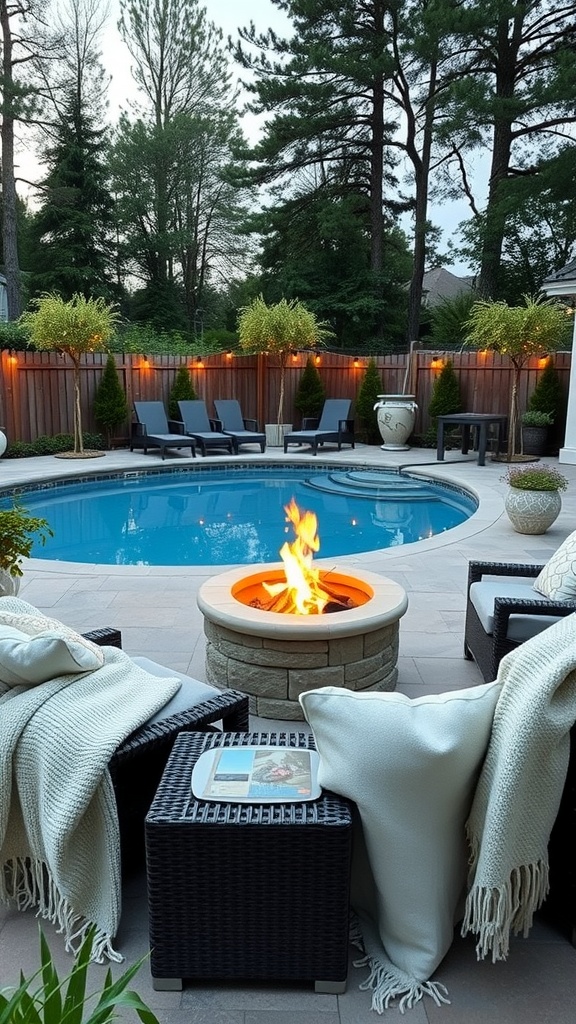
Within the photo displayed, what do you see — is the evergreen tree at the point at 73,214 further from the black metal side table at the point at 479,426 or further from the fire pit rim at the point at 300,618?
the fire pit rim at the point at 300,618

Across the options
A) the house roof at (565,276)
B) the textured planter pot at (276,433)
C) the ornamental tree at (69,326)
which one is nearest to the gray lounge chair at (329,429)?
the textured planter pot at (276,433)

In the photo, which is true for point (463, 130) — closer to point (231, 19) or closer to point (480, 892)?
point (231, 19)

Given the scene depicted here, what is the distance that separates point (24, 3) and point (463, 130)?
430 inches

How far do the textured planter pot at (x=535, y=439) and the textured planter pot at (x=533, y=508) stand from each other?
574 centimetres

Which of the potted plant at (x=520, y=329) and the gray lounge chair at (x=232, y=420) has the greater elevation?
the potted plant at (x=520, y=329)

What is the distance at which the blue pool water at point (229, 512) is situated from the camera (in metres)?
7.16

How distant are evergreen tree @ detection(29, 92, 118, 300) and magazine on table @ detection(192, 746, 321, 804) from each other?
2018cm

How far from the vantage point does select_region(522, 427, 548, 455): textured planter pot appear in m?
11.8

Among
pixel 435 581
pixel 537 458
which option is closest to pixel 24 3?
pixel 537 458

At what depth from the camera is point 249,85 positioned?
57.0 ft

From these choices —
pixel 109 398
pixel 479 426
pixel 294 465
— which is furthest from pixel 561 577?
pixel 109 398

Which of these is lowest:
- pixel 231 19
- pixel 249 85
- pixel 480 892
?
pixel 480 892

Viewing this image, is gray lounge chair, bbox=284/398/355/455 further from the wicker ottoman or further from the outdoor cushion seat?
the wicker ottoman

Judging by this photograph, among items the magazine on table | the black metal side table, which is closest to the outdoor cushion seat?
the magazine on table
